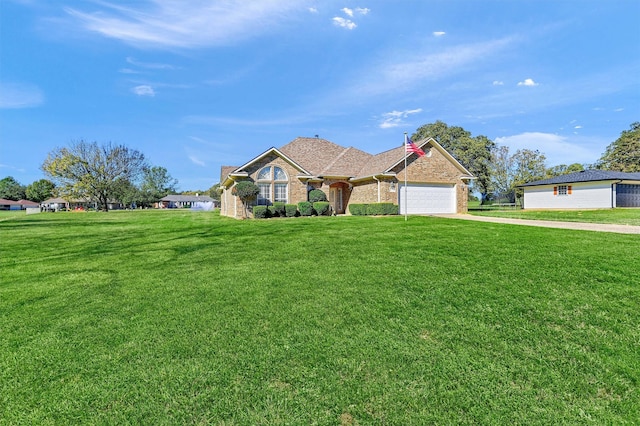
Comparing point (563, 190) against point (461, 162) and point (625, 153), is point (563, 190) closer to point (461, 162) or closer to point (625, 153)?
point (461, 162)

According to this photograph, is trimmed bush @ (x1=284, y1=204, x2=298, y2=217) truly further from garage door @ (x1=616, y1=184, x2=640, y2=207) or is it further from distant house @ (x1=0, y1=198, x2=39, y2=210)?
distant house @ (x1=0, y1=198, x2=39, y2=210)

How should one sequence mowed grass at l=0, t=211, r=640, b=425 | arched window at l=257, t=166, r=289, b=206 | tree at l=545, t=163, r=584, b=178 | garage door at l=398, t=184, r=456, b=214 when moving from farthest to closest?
tree at l=545, t=163, r=584, b=178
garage door at l=398, t=184, r=456, b=214
arched window at l=257, t=166, r=289, b=206
mowed grass at l=0, t=211, r=640, b=425

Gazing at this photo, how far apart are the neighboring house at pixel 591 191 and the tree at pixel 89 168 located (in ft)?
184

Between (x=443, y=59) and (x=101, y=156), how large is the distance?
50243mm

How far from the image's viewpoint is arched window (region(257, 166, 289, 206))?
20.2 metres

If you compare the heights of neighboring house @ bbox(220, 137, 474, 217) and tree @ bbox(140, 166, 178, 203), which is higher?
tree @ bbox(140, 166, 178, 203)

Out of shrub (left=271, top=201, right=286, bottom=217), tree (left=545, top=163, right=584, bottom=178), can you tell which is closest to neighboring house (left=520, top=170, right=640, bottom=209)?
tree (left=545, top=163, right=584, bottom=178)

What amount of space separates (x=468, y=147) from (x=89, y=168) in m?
54.6

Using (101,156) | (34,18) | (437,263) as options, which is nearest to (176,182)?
(101,156)

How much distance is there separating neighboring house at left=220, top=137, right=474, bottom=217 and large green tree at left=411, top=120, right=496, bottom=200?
16608 mm

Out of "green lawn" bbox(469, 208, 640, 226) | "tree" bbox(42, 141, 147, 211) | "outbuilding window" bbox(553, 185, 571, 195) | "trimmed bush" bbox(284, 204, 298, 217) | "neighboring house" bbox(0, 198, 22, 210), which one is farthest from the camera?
"neighboring house" bbox(0, 198, 22, 210)

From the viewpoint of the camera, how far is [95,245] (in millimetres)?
Result: 9352

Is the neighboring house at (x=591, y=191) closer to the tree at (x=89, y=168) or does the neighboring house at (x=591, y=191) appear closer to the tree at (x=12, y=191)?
the tree at (x=89, y=168)

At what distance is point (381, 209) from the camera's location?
18.7 meters
